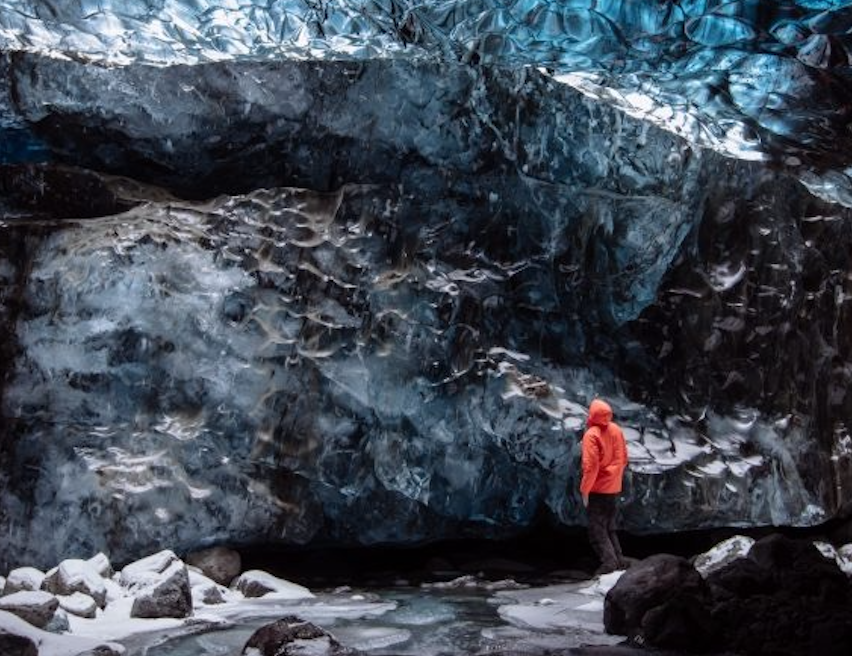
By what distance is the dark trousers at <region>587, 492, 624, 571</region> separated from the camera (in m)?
6.24

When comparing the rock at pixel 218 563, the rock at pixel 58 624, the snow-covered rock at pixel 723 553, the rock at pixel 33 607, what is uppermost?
the rock at pixel 33 607

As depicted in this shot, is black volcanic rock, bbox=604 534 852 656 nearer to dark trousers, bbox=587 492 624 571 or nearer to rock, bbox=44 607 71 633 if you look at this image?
dark trousers, bbox=587 492 624 571

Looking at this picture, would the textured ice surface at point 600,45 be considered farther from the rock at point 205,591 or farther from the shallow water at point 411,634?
the shallow water at point 411,634

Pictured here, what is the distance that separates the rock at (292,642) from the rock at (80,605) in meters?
1.30

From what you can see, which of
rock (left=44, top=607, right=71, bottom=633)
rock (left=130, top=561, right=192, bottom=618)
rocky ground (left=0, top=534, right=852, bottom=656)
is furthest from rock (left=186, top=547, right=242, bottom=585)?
rock (left=44, top=607, right=71, bottom=633)

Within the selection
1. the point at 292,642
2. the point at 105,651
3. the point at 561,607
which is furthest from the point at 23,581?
the point at 561,607

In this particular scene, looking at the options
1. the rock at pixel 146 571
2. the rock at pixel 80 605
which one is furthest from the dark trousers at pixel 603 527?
the rock at pixel 80 605

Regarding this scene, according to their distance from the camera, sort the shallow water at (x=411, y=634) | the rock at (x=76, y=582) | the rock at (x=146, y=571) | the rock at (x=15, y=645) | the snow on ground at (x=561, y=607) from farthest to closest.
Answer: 1. the rock at (x=146, y=571)
2. the rock at (x=76, y=582)
3. the snow on ground at (x=561, y=607)
4. the shallow water at (x=411, y=634)
5. the rock at (x=15, y=645)

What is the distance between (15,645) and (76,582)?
161 cm

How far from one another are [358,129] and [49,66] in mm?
2037

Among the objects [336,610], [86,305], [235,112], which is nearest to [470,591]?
[336,610]

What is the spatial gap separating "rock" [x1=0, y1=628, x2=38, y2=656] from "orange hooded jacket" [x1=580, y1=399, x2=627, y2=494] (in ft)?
11.3

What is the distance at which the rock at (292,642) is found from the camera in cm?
351

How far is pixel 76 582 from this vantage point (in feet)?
16.6
